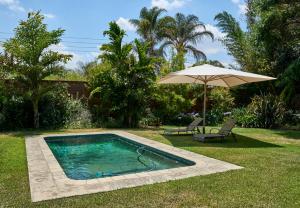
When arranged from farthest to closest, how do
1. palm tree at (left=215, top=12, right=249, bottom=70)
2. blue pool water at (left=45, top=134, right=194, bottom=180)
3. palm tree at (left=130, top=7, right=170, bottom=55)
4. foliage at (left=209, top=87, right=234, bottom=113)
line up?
palm tree at (left=130, top=7, right=170, bottom=55) → palm tree at (left=215, top=12, right=249, bottom=70) → foliage at (left=209, top=87, right=234, bottom=113) → blue pool water at (left=45, top=134, right=194, bottom=180)

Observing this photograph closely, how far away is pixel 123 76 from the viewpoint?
58.1 feet

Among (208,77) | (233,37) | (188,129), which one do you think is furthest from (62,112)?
(233,37)

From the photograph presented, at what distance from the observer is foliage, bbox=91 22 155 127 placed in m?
17.5

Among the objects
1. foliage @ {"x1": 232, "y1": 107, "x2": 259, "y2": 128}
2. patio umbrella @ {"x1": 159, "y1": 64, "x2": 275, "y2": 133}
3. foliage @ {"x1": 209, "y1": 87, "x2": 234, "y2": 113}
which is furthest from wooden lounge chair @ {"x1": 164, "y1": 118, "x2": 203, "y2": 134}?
foliage @ {"x1": 209, "y1": 87, "x2": 234, "y2": 113}

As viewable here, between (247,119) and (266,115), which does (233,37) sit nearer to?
(247,119)

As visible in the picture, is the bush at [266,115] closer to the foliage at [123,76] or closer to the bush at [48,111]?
the foliage at [123,76]

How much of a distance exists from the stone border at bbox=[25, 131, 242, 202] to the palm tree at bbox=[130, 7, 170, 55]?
30.4 meters

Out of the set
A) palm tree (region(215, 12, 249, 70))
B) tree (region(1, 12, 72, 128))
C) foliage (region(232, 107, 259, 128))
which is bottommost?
foliage (region(232, 107, 259, 128))

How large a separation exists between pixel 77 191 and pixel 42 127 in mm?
11476

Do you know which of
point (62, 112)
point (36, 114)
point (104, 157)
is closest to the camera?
point (104, 157)

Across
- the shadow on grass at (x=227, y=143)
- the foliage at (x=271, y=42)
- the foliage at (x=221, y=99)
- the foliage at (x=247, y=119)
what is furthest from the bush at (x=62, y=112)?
the foliage at (x=271, y=42)

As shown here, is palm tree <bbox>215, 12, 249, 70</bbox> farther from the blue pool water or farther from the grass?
the grass

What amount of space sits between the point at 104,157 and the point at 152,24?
29.6m

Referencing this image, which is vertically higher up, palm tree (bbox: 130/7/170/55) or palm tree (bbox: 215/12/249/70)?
palm tree (bbox: 130/7/170/55)
